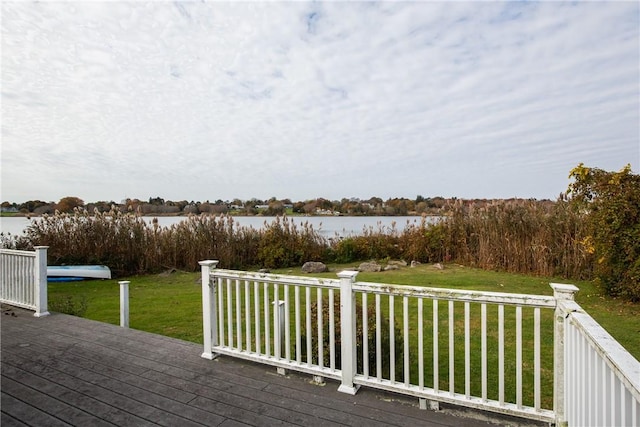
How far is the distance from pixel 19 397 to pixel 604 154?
40.7ft

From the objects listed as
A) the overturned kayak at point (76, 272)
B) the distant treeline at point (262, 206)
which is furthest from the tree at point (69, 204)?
the overturned kayak at point (76, 272)

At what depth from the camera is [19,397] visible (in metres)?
2.72

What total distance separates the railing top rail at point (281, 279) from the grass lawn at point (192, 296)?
1949mm

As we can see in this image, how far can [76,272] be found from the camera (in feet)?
28.8

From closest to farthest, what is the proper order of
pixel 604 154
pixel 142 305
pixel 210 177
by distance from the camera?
pixel 142 305 < pixel 604 154 < pixel 210 177

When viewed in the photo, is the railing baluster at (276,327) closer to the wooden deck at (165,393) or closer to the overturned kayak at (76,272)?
the wooden deck at (165,393)

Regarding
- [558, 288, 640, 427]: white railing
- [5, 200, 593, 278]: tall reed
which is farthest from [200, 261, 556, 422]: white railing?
[5, 200, 593, 278]: tall reed

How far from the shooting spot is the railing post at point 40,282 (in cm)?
498

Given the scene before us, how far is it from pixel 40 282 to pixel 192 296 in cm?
279

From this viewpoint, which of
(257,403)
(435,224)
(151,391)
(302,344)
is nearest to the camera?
(257,403)

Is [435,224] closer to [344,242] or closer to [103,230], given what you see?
[344,242]

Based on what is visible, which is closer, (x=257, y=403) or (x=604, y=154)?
(x=257, y=403)

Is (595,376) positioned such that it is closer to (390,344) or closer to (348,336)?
(390,344)

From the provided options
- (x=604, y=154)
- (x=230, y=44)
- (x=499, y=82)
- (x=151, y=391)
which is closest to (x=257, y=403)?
(x=151, y=391)
